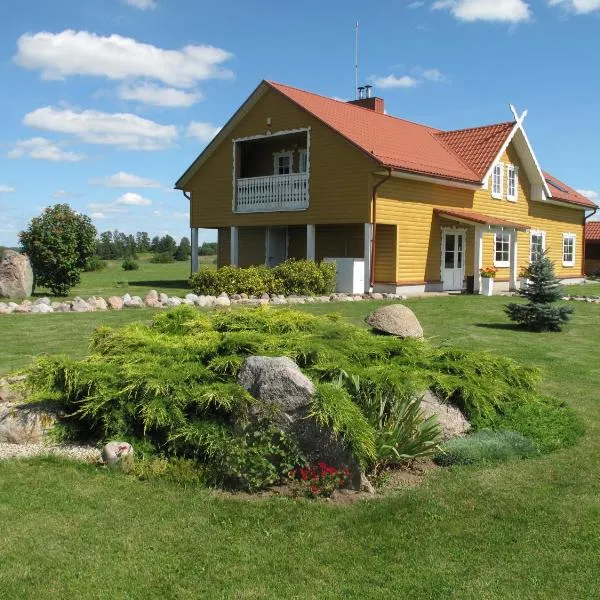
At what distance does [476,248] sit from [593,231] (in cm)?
2428

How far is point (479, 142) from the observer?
26062mm

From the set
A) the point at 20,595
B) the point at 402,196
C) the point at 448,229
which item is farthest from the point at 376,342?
the point at 448,229

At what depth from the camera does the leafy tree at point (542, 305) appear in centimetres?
1362

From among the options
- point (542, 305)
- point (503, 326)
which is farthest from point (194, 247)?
point (542, 305)

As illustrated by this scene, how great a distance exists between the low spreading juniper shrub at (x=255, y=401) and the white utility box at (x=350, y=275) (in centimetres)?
1328

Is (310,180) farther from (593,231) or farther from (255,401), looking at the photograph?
(593,231)

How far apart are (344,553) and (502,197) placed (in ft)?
80.5

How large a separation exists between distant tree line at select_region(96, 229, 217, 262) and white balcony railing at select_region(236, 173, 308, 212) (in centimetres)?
2842

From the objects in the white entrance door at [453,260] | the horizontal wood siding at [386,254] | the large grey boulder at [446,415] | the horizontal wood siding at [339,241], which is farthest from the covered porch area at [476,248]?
the large grey boulder at [446,415]

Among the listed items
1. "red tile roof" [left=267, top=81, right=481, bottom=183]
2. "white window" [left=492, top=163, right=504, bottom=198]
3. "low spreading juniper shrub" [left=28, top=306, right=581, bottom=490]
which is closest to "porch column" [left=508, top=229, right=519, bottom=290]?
"white window" [left=492, top=163, right=504, bottom=198]

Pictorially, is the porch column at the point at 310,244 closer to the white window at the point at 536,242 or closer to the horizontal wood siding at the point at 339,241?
the horizontal wood siding at the point at 339,241

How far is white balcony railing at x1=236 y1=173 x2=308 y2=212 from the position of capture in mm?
22531

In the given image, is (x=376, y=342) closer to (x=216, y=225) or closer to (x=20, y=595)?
(x=20, y=595)

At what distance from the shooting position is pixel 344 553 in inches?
158
